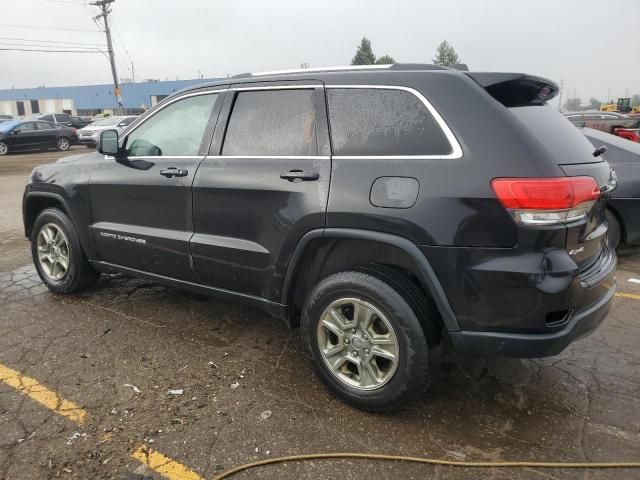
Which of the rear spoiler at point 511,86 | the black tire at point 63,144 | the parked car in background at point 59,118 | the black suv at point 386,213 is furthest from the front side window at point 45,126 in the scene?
the rear spoiler at point 511,86

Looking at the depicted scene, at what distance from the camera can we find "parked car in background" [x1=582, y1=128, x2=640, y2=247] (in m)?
5.29

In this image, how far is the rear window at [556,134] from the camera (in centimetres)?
249

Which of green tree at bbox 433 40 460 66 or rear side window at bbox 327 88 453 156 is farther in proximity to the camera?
green tree at bbox 433 40 460 66

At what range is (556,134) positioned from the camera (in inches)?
104

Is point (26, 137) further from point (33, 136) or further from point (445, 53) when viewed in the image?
point (445, 53)

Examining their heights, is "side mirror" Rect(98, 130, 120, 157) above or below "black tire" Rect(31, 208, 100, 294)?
above

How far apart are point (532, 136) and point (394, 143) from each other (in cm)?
66

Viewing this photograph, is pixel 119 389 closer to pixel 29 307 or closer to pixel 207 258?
pixel 207 258

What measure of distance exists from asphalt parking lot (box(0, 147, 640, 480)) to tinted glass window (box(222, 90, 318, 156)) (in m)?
1.40

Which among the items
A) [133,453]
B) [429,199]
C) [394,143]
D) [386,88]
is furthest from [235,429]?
[386,88]

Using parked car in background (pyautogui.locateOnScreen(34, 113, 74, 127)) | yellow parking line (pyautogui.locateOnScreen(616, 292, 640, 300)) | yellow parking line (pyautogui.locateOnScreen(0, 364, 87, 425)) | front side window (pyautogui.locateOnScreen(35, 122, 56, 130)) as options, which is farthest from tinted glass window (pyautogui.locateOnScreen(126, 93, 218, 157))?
parked car in background (pyautogui.locateOnScreen(34, 113, 74, 127))

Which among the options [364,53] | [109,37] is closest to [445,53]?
[364,53]

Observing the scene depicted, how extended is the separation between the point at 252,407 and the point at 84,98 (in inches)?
3429

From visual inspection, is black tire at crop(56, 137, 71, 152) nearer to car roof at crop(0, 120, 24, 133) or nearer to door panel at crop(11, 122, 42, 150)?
door panel at crop(11, 122, 42, 150)
